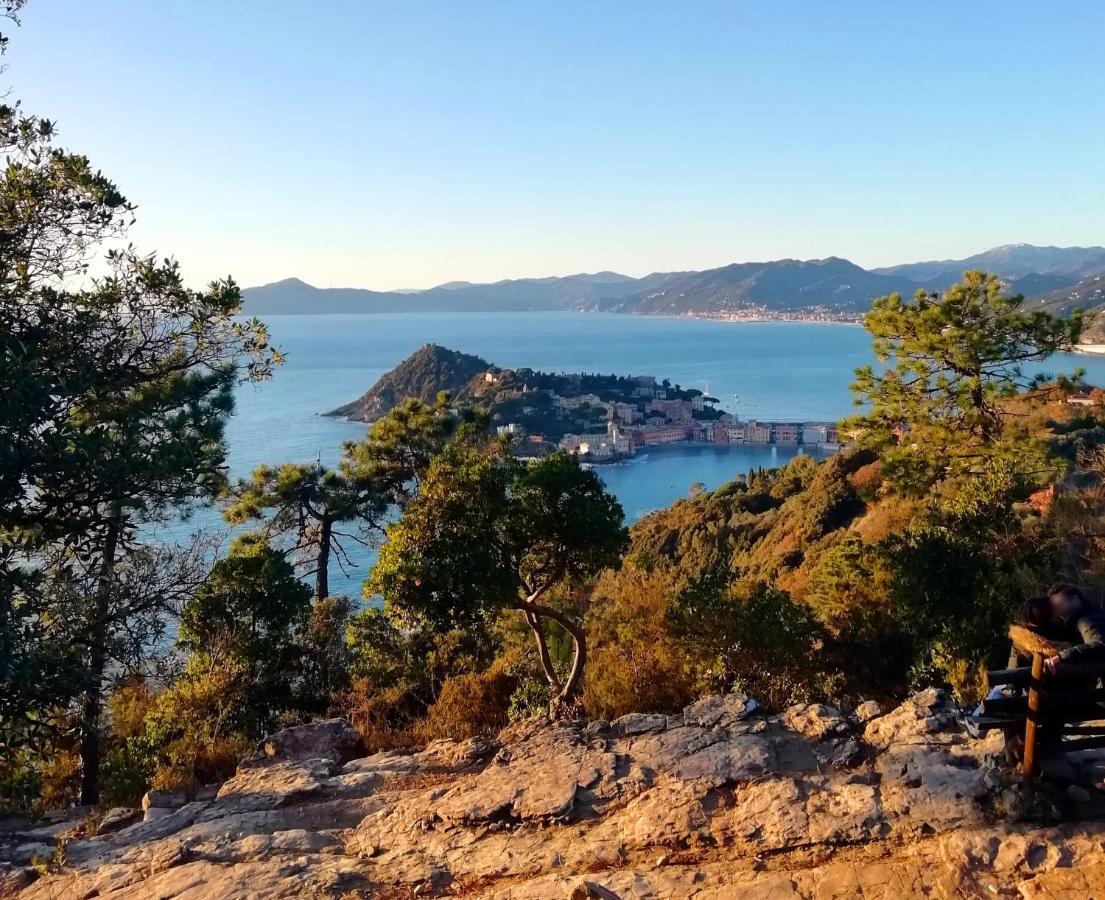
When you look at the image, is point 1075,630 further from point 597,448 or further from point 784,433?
point 784,433

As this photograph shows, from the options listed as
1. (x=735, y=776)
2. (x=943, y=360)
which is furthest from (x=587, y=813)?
(x=943, y=360)

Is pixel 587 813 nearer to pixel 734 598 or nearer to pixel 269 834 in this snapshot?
pixel 269 834

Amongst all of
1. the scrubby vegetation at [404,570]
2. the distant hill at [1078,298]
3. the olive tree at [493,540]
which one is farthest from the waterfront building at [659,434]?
the olive tree at [493,540]

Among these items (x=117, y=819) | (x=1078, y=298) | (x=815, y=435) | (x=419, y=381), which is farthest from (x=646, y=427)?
(x=1078, y=298)

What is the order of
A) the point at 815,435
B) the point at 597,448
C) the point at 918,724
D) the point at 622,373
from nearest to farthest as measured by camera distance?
1. the point at 918,724
2. the point at 597,448
3. the point at 815,435
4. the point at 622,373

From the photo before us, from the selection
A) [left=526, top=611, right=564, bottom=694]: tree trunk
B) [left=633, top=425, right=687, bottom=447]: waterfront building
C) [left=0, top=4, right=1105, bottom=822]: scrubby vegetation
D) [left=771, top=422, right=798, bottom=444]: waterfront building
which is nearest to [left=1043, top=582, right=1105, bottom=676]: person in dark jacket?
[left=0, top=4, right=1105, bottom=822]: scrubby vegetation

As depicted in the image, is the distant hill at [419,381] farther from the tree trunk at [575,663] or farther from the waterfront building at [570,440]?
the tree trunk at [575,663]
